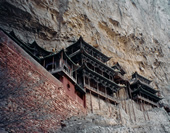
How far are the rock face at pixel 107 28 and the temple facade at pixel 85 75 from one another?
2029 mm

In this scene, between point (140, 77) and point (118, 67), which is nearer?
point (118, 67)

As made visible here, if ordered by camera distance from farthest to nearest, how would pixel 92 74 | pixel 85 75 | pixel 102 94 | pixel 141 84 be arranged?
pixel 141 84 → pixel 92 74 → pixel 102 94 → pixel 85 75

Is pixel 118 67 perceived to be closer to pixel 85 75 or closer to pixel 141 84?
pixel 141 84

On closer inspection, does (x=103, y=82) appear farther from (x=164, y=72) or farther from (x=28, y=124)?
(x=164, y=72)

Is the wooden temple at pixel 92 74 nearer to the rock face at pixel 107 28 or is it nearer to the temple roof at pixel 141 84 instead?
the rock face at pixel 107 28

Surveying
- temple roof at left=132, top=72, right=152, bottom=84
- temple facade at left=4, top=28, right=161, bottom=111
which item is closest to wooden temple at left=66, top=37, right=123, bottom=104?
temple facade at left=4, top=28, right=161, bottom=111

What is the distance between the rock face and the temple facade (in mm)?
2029

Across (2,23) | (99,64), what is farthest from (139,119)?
(2,23)

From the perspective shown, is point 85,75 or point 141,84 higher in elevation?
point 141,84

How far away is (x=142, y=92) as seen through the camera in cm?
2616

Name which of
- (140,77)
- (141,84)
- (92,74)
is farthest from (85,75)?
(140,77)

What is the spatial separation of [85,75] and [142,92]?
1021cm

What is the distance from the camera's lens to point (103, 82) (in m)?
21.5

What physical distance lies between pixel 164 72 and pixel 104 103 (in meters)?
17.9
